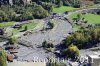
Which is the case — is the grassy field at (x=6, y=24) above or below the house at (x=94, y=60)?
below

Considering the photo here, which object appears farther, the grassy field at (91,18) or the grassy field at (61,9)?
the grassy field at (61,9)

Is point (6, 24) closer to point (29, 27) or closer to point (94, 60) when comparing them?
point (29, 27)

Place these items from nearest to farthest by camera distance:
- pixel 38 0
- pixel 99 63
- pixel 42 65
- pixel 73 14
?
pixel 99 63 < pixel 42 65 < pixel 73 14 < pixel 38 0

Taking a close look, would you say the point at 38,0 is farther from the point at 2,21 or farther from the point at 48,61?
the point at 48,61

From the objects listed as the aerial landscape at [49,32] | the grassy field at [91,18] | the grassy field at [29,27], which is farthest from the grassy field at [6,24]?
the grassy field at [91,18]

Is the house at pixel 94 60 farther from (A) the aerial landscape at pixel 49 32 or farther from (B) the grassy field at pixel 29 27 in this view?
(B) the grassy field at pixel 29 27

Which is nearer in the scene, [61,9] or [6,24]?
[6,24]

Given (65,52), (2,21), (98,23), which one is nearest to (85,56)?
(65,52)

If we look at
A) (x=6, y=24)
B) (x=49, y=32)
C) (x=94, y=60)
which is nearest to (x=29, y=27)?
(x=49, y=32)
